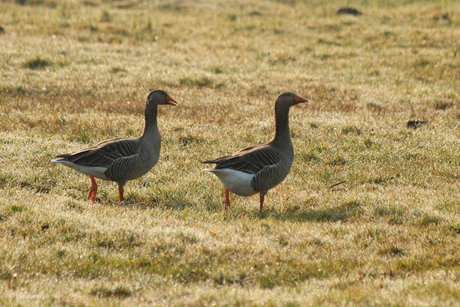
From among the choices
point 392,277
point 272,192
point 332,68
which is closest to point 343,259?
point 392,277

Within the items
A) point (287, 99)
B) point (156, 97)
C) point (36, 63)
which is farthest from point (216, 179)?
point (36, 63)

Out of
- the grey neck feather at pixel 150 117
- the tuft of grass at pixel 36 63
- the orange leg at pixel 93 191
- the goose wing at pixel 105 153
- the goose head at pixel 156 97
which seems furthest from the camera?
the tuft of grass at pixel 36 63

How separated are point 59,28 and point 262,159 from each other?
18262mm

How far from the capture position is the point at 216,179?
29.2 ft

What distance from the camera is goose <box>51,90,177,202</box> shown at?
7.40 m

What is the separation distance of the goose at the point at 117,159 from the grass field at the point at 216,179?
55 centimetres

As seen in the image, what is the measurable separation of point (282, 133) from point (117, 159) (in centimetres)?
293

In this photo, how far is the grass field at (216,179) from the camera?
17.0ft

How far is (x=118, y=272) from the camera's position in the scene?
5281 millimetres

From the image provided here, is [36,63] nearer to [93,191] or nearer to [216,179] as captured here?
[93,191]

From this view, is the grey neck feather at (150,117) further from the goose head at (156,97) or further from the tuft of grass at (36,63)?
the tuft of grass at (36,63)

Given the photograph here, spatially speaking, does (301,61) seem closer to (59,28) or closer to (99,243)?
(59,28)

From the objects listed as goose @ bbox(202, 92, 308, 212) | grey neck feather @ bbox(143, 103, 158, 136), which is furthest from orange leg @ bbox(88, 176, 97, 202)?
goose @ bbox(202, 92, 308, 212)

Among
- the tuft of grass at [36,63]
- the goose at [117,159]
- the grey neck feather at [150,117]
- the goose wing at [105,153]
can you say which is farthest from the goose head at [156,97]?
the tuft of grass at [36,63]
